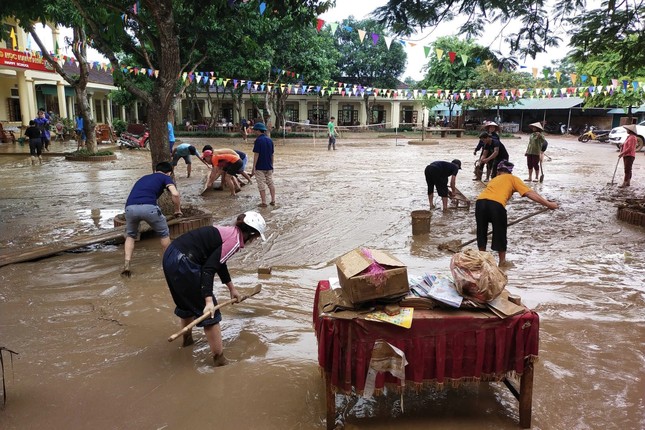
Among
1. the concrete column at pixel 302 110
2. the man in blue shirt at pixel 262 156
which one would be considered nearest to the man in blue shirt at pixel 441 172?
the man in blue shirt at pixel 262 156

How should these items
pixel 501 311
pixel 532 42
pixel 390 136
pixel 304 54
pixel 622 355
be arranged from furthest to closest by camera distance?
pixel 390 136 → pixel 304 54 → pixel 532 42 → pixel 622 355 → pixel 501 311

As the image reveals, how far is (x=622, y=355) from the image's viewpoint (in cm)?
406

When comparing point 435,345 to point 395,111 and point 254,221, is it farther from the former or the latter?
point 395,111

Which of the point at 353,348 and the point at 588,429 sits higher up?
the point at 353,348

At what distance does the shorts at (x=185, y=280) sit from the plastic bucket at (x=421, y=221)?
4.74 metres

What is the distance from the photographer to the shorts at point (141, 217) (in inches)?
233

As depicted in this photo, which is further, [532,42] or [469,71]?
[469,71]

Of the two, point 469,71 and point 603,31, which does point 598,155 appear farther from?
point 469,71

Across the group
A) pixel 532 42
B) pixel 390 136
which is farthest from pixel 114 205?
pixel 390 136

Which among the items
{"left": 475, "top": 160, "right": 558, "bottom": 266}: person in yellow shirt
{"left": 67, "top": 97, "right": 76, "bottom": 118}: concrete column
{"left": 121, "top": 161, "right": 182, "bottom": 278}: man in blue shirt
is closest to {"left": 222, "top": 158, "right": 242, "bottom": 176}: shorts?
{"left": 121, "top": 161, "right": 182, "bottom": 278}: man in blue shirt

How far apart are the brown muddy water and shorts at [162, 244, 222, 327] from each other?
0.53 m

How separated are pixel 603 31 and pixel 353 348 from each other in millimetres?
9424

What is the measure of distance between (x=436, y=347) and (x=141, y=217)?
4300mm

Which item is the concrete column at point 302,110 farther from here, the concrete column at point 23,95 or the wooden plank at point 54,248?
the wooden plank at point 54,248
